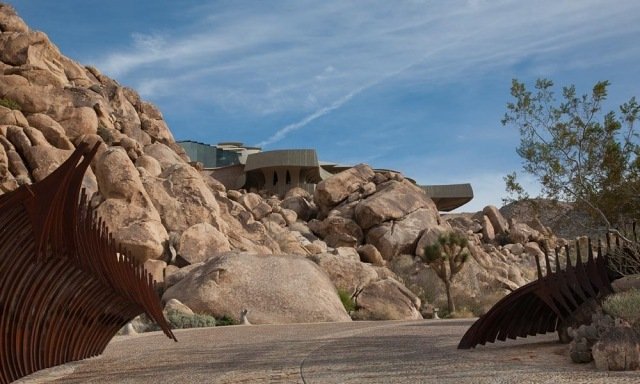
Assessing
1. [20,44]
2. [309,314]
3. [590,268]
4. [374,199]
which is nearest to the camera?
[590,268]

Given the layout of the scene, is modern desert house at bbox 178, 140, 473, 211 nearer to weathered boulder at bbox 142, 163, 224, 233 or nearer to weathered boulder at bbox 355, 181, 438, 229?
weathered boulder at bbox 355, 181, 438, 229

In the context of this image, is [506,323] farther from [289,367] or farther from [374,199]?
[374,199]

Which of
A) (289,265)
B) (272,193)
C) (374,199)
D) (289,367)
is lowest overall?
(289,367)

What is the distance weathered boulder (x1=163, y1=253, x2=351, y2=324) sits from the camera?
24625 mm

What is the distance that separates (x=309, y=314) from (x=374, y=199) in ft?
89.0

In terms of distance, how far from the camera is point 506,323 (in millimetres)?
13422

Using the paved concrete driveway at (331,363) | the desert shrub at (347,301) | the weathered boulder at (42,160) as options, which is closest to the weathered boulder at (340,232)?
the desert shrub at (347,301)

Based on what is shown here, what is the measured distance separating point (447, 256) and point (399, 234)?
1051cm

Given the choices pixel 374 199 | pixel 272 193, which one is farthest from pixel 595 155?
pixel 272 193

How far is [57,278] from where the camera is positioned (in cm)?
942

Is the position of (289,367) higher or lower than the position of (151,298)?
lower

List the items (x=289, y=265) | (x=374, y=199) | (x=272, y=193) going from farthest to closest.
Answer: (x=272, y=193), (x=374, y=199), (x=289, y=265)

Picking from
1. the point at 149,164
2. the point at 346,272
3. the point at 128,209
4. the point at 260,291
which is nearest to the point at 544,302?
the point at 260,291

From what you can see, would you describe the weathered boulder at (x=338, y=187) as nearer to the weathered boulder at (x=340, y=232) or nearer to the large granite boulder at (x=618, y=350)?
the weathered boulder at (x=340, y=232)
